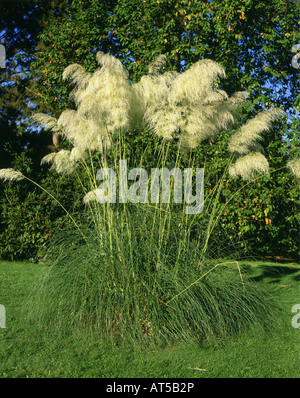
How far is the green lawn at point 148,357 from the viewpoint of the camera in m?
3.07

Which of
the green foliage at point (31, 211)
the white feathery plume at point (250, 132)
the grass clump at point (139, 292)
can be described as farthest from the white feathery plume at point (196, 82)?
the green foliage at point (31, 211)

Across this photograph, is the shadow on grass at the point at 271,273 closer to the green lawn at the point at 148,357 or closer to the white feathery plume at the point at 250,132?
the green lawn at the point at 148,357

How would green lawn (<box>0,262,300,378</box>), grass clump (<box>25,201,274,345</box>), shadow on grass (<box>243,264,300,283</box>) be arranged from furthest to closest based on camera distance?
shadow on grass (<box>243,264,300,283</box>)
grass clump (<box>25,201,274,345</box>)
green lawn (<box>0,262,300,378</box>)

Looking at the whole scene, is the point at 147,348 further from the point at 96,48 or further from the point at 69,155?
the point at 96,48

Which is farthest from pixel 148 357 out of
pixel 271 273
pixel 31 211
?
pixel 31 211

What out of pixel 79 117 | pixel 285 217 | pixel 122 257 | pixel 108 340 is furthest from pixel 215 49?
pixel 108 340

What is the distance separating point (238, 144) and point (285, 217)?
3.23 metres

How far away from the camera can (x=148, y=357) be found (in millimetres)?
3301

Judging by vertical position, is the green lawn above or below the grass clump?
below

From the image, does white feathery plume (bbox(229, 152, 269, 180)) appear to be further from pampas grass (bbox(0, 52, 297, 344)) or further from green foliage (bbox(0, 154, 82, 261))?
green foliage (bbox(0, 154, 82, 261))

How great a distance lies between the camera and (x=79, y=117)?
390 centimetres

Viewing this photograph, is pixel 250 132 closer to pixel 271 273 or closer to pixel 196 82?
pixel 196 82

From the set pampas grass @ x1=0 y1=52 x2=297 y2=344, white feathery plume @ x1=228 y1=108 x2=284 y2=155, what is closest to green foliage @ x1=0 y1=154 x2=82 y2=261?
pampas grass @ x1=0 y1=52 x2=297 y2=344

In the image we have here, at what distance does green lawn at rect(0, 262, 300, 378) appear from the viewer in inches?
121
